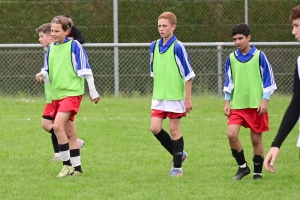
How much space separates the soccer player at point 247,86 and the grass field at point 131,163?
0.54 metres

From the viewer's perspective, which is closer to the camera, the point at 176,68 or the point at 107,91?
the point at 176,68

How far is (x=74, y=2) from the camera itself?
17.0 meters

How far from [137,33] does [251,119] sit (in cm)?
989

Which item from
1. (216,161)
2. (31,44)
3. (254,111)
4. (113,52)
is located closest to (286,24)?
(113,52)

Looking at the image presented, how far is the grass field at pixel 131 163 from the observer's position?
7.10 meters

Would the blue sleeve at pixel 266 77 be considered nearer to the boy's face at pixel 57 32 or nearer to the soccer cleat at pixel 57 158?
the boy's face at pixel 57 32

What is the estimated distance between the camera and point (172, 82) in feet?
26.7

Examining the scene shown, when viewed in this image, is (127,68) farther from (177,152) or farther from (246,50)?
(246,50)

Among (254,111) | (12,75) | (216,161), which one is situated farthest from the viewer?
(12,75)

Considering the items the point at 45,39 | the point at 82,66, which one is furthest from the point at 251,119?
the point at 45,39

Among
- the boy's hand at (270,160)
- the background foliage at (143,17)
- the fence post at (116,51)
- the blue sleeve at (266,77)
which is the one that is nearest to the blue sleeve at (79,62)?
the blue sleeve at (266,77)

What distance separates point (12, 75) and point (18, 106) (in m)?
1.29

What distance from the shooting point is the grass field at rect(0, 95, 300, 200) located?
710 cm

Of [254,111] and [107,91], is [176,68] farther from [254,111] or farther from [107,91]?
[107,91]
